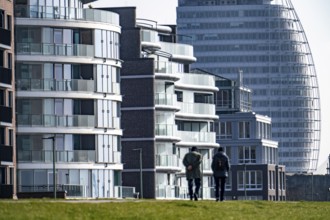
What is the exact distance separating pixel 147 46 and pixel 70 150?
3094cm

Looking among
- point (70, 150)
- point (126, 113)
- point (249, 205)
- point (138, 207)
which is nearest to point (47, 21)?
point (70, 150)

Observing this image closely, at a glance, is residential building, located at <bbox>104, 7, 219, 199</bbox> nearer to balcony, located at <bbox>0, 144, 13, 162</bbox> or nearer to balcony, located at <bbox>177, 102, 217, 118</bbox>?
balcony, located at <bbox>177, 102, 217, 118</bbox>

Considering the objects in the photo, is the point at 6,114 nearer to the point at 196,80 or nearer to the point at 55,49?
the point at 55,49

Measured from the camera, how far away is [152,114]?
482ft

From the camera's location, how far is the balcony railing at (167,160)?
14988 centimetres

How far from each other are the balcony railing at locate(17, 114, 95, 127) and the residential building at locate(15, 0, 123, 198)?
0.07 meters

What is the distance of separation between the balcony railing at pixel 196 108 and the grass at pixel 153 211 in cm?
9365

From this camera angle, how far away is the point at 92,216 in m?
54.7

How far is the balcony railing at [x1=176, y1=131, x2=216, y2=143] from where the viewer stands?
6461 inches

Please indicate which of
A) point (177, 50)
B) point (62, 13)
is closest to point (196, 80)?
point (177, 50)

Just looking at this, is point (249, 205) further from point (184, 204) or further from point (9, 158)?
point (9, 158)

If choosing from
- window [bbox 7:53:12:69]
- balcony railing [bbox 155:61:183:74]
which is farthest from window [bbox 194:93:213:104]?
window [bbox 7:53:12:69]

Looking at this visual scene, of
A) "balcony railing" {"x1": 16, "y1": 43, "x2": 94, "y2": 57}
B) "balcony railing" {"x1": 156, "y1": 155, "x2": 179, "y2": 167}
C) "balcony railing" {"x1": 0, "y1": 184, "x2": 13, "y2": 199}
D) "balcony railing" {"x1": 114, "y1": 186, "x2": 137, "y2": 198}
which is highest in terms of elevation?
"balcony railing" {"x1": 16, "y1": 43, "x2": 94, "y2": 57}

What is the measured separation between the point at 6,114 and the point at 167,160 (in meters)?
37.7
